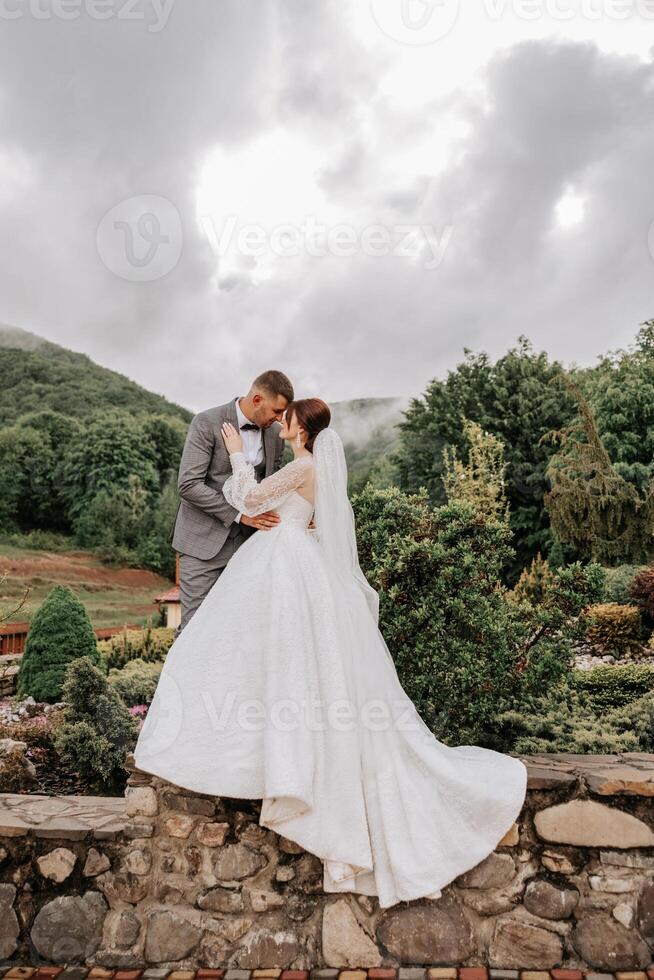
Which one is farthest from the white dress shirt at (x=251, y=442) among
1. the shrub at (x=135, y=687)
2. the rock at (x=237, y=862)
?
the shrub at (x=135, y=687)

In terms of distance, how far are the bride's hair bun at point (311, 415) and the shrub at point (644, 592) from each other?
7545 millimetres

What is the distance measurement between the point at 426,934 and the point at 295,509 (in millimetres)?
1737

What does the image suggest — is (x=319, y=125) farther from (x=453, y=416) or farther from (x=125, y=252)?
(x=453, y=416)

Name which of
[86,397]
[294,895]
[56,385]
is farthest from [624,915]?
[56,385]

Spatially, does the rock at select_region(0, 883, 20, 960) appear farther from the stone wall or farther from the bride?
the bride

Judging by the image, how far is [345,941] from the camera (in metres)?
2.70

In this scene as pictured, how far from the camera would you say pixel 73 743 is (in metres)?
4.58

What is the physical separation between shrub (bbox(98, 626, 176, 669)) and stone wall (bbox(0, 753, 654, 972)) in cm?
735

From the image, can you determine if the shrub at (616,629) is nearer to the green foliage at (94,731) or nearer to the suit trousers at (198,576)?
the green foliage at (94,731)

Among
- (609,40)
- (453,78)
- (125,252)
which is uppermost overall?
(453,78)

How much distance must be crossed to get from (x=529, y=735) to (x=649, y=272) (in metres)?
14.7

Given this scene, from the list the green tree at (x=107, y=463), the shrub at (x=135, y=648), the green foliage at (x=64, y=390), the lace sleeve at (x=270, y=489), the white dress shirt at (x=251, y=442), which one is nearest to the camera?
the lace sleeve at (x=270, y=489)

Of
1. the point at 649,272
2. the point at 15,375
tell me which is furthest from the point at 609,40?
the point at 15,375

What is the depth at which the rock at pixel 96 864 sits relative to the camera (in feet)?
9.40
